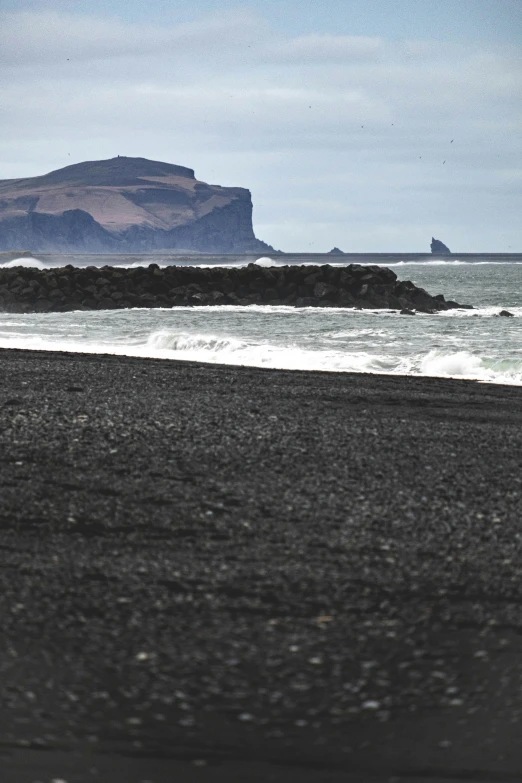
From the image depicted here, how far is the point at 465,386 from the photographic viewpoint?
10.9m

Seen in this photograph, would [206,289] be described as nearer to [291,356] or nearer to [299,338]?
[299,338]

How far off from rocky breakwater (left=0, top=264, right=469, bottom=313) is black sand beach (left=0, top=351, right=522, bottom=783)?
2555 cm

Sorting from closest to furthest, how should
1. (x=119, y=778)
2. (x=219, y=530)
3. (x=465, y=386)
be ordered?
(x=119, y=778) → (x=219, y=530) → (x=465, y=386)

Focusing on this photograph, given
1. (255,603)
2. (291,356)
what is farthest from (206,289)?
(255,603)

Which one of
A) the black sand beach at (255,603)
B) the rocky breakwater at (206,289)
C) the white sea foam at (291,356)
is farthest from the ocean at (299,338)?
the black sand beach at (255,603)

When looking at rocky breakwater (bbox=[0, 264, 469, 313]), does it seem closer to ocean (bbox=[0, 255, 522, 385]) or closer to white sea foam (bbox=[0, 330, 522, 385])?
ocean (bbox=[0, 255, 522, 385])

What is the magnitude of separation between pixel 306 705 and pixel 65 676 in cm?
74

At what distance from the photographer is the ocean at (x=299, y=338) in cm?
1377

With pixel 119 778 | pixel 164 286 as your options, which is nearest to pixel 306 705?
pixel 119 778

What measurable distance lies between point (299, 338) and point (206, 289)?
1610 cm

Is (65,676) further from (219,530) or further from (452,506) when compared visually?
(452,506)

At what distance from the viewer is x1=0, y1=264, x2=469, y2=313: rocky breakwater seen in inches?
1237

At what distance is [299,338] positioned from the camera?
18.7 metres

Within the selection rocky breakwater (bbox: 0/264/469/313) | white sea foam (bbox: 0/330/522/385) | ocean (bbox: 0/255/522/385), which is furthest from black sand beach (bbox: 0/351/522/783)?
rocky breakwater (bbox: 0/264/469/313)
